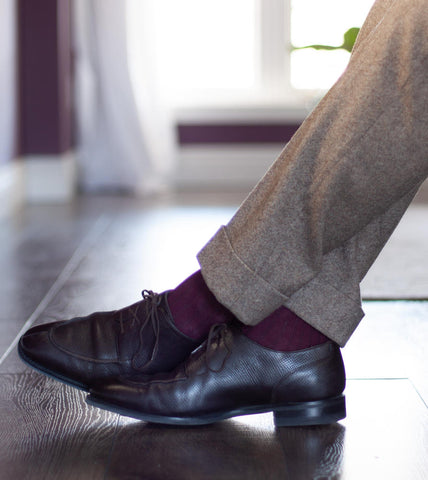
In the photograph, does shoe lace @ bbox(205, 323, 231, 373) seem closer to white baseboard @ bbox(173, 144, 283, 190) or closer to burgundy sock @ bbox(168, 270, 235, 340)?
burgundy sock @ bbox(168, 270, 235, 340)

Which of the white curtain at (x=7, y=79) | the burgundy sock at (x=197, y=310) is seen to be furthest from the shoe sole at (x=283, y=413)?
the white curtain at (x=7, y=79)

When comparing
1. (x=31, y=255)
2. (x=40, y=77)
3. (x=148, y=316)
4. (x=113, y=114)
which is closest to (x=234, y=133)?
(x=113, y=114)

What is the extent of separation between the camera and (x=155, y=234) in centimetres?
254

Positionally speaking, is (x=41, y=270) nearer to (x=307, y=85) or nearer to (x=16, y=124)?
(x=16, y=124)

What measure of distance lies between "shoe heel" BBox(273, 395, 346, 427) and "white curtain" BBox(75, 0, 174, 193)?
8.93ft

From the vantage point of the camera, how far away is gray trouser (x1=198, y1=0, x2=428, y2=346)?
0.85m

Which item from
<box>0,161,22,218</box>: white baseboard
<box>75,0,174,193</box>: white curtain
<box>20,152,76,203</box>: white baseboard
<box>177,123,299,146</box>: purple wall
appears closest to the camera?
<box>0,161,22,218</box>: white baseboard

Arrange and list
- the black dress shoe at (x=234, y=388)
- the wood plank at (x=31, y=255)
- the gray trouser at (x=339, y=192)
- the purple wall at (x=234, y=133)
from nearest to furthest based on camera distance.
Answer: the gray trouser at (x=339, y=192) → the black dress shoe at (x=234, y=388) → the wood plank at (x=31, y=255) → the purple wall at (x=234, y=133)

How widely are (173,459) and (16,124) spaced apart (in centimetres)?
263

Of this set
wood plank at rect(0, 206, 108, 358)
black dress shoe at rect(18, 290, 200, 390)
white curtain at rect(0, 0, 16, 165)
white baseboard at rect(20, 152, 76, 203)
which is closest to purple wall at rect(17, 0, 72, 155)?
white baseboard at rect(20, 152, 76, 203)

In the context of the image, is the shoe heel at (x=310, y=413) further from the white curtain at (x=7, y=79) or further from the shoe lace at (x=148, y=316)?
the white curtain at (x=7, y=79)

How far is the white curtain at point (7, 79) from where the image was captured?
3021 millimetres

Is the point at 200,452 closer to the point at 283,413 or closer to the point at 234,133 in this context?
the point at 283,413

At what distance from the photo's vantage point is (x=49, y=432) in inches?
38.4
